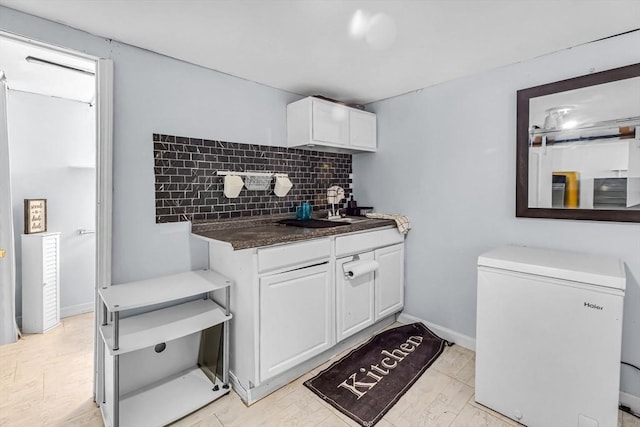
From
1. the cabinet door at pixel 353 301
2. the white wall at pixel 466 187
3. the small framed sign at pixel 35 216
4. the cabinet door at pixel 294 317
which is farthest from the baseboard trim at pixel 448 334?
the small framed sign at pixel 35 216

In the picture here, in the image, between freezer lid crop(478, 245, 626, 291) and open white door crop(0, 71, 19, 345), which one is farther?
open white door crop(0, 71, 19, 345)

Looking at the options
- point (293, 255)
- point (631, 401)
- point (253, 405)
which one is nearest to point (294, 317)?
point (293, 255)

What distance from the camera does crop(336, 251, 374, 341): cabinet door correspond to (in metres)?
2.22

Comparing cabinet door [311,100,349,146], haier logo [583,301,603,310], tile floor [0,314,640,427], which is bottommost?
tile floor [0,314,640,427]

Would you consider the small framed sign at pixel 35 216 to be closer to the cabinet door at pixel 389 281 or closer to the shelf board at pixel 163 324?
the shelf board at pixel 163 324

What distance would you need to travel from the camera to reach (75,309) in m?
3.11

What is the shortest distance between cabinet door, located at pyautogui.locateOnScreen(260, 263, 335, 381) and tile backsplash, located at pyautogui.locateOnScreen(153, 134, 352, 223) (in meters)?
0.79

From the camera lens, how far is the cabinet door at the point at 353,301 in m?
2.22

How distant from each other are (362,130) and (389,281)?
141 cm

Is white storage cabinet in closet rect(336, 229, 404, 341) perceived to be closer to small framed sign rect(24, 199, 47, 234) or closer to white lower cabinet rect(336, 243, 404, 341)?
white lower cabinet rect(336, 243, 404, 341)

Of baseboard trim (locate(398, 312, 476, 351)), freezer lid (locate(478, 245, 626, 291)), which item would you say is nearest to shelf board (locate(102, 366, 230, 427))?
baseboard trim (locate(398, 312, 476, 351))

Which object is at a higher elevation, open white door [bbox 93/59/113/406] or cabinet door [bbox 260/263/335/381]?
open white door [bbox 93/59/113/406]

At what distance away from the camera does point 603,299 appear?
139cm

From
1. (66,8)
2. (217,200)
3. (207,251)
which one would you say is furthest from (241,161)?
(66,8)
